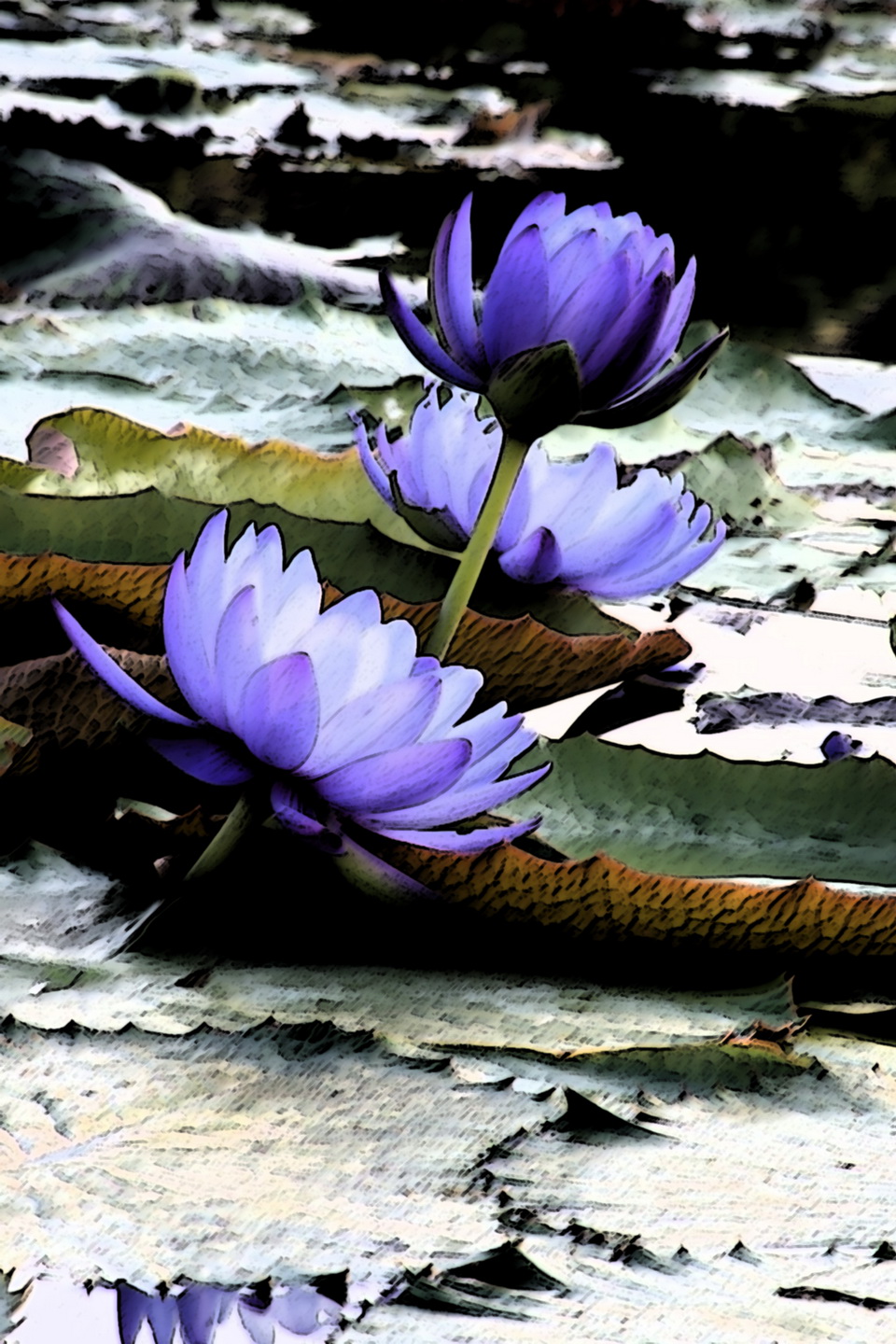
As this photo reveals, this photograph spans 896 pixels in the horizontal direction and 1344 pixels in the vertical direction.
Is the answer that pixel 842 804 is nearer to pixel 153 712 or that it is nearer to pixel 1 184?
pixel 153 712

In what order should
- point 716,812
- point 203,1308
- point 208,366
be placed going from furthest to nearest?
point 208,366 → point 716,812 → point 203,1308

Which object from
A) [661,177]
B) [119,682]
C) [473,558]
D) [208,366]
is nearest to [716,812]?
[473,558]

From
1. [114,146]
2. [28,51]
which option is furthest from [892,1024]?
[28,51]

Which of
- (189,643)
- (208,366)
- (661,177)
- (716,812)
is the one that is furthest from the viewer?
(661,177)

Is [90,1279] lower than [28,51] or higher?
lower

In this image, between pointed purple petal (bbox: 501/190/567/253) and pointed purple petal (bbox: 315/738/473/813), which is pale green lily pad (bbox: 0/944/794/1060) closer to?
pointed purple petal (bbox: 315/738/473/813)

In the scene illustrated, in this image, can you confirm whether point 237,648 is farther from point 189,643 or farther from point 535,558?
point 535,558
